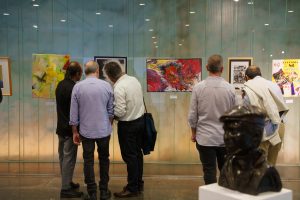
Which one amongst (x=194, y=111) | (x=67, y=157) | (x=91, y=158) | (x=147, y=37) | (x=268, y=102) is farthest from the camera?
(x=147, y=37)

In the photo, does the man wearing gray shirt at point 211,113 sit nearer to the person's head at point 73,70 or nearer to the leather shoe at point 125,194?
the leather shoe at point 125,194

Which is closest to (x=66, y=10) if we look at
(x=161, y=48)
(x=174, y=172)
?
(x=161, y=48)

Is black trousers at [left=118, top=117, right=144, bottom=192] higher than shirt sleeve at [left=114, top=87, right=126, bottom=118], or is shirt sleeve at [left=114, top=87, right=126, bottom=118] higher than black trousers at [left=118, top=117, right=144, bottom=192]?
shirt sleeve at [left=114, top=87, right=126, bottom=118]

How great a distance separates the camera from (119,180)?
5.41 m

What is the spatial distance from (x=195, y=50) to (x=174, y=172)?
194cm

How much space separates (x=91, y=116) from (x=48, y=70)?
7.57 ft

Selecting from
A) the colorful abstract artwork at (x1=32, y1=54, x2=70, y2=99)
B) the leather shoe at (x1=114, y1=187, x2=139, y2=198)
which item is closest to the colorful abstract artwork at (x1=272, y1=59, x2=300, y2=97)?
the leather shoe at (x1=114, y1=187, x2=139, y2=198)

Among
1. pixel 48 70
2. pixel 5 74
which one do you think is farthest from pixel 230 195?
pixel 5 74

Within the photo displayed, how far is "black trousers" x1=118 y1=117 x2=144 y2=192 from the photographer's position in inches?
173

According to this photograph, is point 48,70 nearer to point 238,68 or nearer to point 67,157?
point 67,157

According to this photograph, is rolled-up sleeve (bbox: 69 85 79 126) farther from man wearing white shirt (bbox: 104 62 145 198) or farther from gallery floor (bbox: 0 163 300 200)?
gallery floor (bbox: 0 163 300 200)

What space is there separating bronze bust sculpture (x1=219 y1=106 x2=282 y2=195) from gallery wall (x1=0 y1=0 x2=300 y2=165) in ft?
12.5

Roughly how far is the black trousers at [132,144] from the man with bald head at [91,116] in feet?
0.71

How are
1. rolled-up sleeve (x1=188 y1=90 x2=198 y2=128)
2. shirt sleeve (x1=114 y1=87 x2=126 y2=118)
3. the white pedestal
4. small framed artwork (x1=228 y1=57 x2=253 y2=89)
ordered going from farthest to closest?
small framed artwork (x1=228 y1=57 x2=253 y2=89) < shirt sleeve (x1=114 y1=87 x2=126 y2=118) < rolled-up sleeve (x1=188 y1=90 x2=198 y2=128) < the white pedestal
